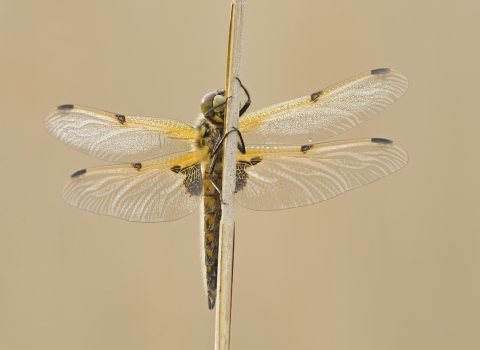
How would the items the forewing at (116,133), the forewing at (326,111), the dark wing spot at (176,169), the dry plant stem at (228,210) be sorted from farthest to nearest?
the dark wing spot at (176,169) < the forewing at (116,133) < the forewing at (326,111) < the dry plant stem at (228,210)

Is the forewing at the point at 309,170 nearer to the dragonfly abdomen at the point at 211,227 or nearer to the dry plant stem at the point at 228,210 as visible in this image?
the dragonfly abdomen at the point at 211,227

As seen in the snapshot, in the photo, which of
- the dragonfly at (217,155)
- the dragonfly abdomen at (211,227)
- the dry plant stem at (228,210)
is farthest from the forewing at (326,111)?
the dry plant stem at (228,210)

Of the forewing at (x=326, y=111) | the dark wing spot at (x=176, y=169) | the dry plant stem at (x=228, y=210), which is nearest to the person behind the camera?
the dry plant stem at (x=228, y=210)

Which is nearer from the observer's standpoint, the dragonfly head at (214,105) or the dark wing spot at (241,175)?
the dragonfly head at (214,105)

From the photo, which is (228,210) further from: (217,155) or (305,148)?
(305,148)

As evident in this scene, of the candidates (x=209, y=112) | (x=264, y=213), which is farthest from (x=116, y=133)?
(x=264, y=213)

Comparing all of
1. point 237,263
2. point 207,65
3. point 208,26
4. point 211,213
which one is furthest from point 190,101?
point 211,213
